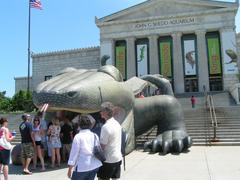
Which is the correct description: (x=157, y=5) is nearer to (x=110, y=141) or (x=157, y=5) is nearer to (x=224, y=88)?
Answer: (x=224, y=88)

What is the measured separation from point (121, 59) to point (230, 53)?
1343 centimetres

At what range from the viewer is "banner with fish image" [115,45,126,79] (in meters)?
44.9

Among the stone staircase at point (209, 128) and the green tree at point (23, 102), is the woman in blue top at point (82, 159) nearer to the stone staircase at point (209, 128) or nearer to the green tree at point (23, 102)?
the stone staircase at point (209, 128)

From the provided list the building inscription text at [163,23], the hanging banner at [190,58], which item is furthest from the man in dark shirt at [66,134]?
the building inscription text at [163,23]

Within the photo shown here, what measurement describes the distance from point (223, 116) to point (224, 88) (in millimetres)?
23859

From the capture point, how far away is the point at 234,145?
42.0 ft

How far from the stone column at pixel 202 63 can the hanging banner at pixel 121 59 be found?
925cm

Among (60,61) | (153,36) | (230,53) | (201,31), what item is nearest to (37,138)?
(230,53)

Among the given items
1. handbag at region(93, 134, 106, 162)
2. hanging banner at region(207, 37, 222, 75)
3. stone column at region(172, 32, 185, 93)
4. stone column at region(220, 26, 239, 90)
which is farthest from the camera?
stone column at region(172, 32, 185, 93)

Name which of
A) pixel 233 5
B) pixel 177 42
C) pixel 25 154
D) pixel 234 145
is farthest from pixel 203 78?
pixel 25 154

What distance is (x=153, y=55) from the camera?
44219mm

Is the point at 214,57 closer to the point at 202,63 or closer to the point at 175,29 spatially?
the point at 202,63

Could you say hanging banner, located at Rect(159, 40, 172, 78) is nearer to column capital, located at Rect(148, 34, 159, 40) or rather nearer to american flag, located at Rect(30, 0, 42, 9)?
column capital, located at Rect(148, 34, 159, 40)

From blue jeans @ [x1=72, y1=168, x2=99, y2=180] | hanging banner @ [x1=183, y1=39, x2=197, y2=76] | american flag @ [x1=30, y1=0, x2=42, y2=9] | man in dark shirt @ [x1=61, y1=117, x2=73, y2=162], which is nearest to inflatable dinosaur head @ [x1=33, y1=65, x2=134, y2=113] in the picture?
man in dark shirt @ [x1=61, y1=117, x2=73, y2=162]
